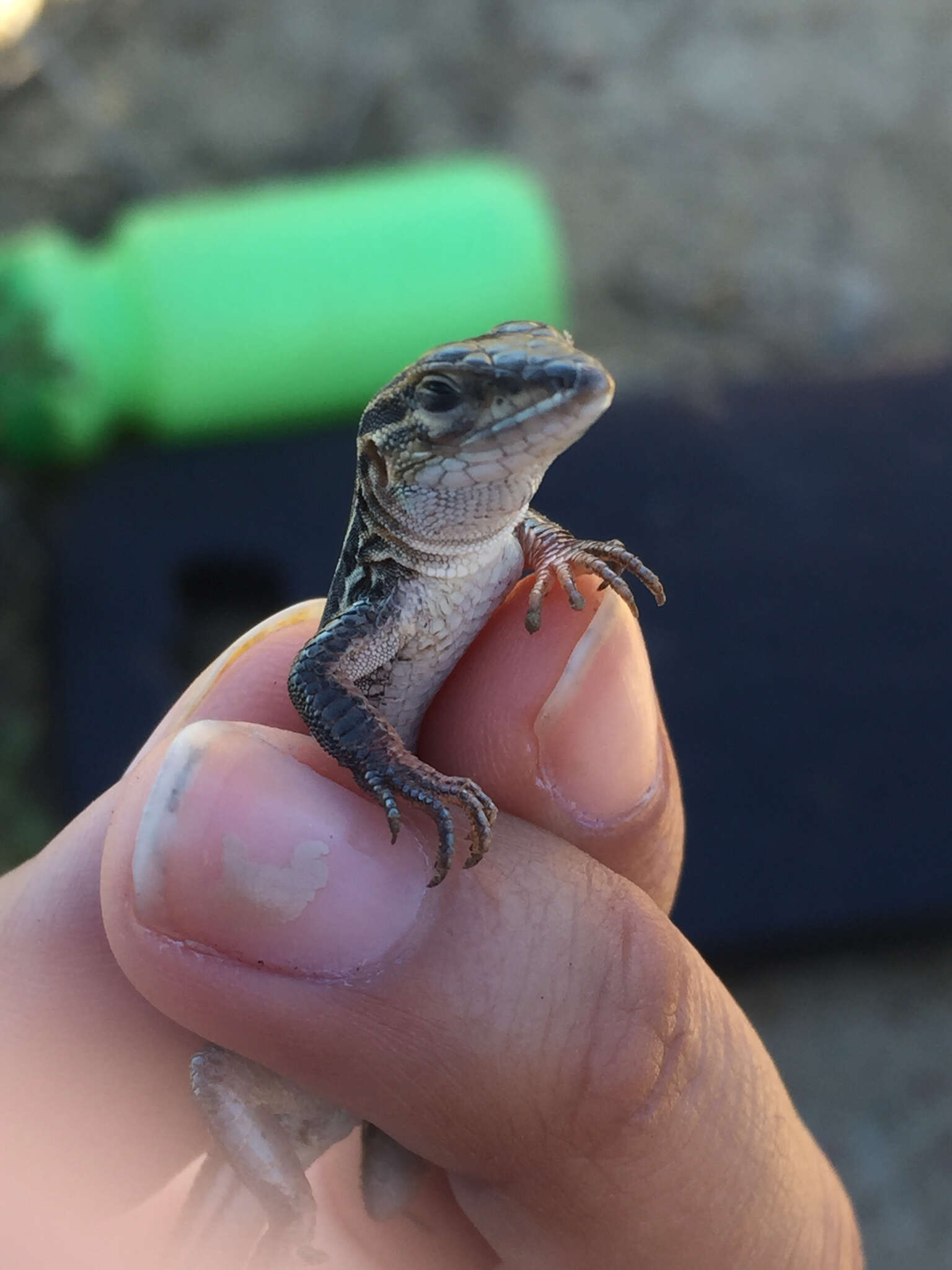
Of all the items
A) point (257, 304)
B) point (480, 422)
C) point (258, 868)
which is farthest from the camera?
point (257, 304)

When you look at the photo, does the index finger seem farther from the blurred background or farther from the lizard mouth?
the blurred background

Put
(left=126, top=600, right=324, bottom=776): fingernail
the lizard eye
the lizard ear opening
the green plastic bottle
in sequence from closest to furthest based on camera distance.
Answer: the lizard eye → the lizard ear opening → (left=126, top=600, right=324, bottom=776): fingernail → the green plastic bottle

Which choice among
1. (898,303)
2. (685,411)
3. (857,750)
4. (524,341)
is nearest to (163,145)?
(685,411)

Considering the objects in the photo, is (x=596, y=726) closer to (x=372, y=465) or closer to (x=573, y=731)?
(x=573, y=731)

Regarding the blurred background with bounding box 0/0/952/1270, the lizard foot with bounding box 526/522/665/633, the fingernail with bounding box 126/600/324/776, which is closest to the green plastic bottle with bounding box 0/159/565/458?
the blurred background with bounding box 0/0/952/1270

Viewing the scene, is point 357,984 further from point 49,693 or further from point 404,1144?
point 49,693

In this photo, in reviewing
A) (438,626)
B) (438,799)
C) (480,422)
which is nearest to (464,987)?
(438,799)
